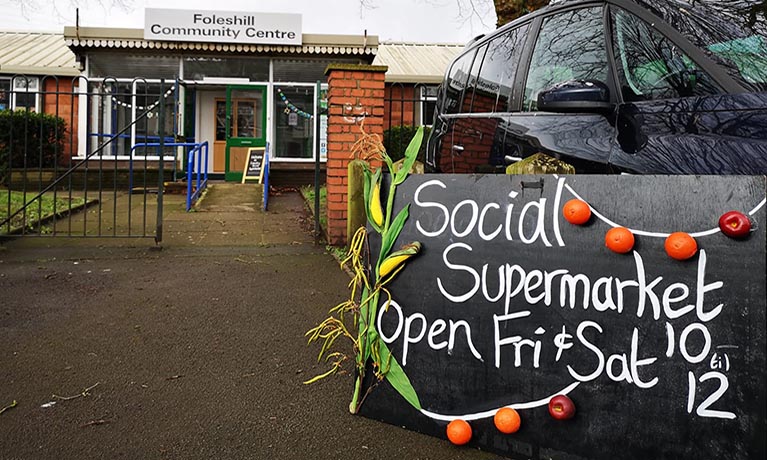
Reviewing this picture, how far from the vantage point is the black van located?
99.7 inches

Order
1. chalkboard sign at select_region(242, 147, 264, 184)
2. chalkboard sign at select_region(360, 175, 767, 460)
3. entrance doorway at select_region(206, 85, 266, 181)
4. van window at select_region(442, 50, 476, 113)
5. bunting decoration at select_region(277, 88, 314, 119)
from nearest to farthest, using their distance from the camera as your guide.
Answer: chalkboard sign at select_region(360, 175, 767, 460)
van window at select_region(442, 50, 476, 113)
chalkboard sign at select_region(242, 147, 264, 184)
bunting decoration at select_region(277, 88, 314, 119)
entrance doorway at select_region(206, 85, 266, 181)

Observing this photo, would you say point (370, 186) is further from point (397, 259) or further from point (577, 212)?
point (577, 212)

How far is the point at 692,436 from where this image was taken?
6.69ft

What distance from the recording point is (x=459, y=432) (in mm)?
2441

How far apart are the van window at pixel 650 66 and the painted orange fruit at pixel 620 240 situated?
901 mm

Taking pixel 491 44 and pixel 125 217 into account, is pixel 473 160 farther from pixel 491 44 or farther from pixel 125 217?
pixel 125 217

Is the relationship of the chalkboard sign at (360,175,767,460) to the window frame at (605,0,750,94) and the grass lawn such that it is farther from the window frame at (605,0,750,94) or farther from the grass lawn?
the grass lawn

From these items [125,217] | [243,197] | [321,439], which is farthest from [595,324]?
[243,197]

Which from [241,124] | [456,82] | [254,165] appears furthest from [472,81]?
[241,124]

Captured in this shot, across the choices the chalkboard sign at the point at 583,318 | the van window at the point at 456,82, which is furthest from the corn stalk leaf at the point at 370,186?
the van window at the point at 456,82

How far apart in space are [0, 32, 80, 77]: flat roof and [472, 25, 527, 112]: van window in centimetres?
1421

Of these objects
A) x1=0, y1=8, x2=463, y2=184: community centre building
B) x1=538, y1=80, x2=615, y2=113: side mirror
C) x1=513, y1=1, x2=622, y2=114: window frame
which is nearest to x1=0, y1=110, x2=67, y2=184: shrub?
x1=0, y1=8, x2=463, y2=184: community centre building

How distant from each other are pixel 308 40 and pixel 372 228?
13166 mm

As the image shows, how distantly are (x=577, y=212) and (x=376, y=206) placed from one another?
2.72 feet
